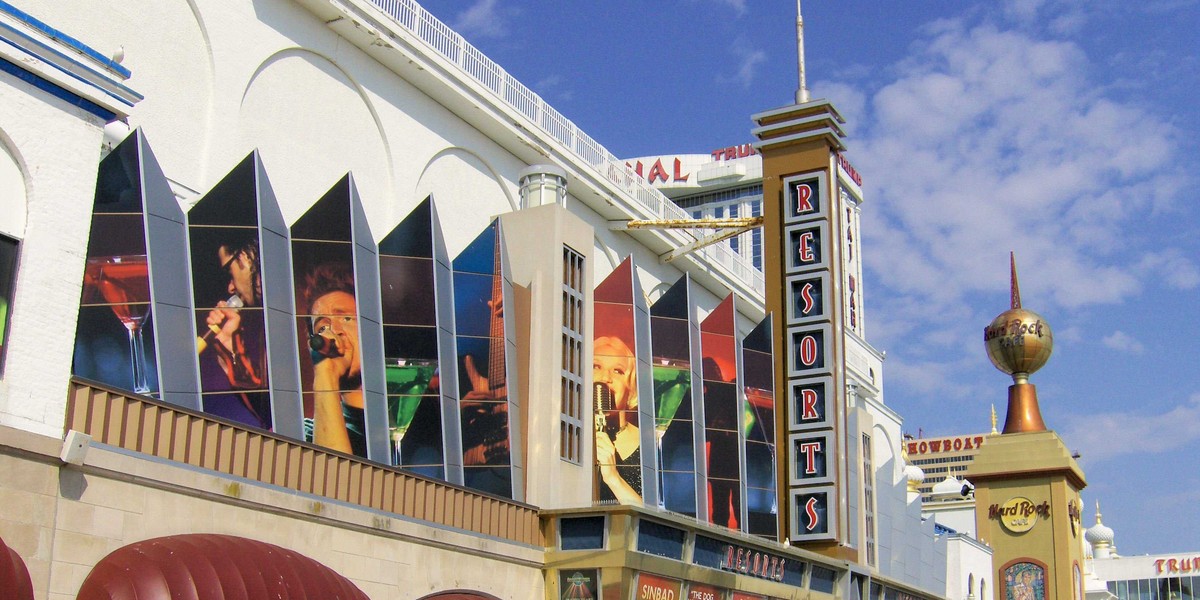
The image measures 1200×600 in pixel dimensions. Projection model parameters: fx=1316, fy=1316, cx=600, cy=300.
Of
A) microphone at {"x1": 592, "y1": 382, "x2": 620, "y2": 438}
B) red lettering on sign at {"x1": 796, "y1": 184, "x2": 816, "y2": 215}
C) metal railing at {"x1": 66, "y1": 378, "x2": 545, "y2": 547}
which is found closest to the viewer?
metal railing at {"x1": 66, "y1": 378, "x2": 545, "y2": 547}

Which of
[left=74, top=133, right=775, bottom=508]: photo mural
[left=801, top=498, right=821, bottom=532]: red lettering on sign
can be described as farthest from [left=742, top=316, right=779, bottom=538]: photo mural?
[left=74, top=133, right=775, bottom=508]: photo mural

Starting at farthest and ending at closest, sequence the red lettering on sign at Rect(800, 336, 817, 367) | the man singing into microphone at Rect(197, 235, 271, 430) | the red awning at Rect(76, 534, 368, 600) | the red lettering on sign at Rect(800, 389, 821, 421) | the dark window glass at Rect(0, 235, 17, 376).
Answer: the red lettering on sign at Rect(800, 336, 817, 367)
the red lettering on sign at Rect(800, 389, 821, 421)
the man singing into microphone at Rect(197, 235, 271, 430)
the dark window glass at Rect(0, 235, 17, 376)
the red awning at Rect(76, 534, 368, 600)

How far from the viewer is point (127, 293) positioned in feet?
57.4

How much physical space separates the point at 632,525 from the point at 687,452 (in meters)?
7.88

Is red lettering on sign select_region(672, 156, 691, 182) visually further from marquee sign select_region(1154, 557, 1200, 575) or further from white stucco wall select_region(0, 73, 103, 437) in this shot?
white stucco wall select_region(0, 73, 103, 437)

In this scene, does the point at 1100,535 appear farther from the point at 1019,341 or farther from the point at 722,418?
the point at 722,418

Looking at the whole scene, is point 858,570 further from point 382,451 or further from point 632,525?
point 382,451

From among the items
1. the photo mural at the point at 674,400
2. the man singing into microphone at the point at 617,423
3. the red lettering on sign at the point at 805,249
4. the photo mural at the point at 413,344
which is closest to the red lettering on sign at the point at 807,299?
the red lettering on sign at the point at 805,249

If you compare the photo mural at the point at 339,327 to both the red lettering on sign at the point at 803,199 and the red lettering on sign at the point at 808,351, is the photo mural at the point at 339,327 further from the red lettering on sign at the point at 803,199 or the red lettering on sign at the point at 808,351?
the red lettering on sign at the point at 803,199

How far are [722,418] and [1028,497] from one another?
102ft

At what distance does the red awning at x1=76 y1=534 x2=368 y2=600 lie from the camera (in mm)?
12047

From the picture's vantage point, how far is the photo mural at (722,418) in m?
29.0

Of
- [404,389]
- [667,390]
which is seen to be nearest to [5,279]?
[404,389]

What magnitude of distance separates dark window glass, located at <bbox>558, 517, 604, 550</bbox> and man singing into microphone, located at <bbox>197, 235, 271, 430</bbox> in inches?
199
